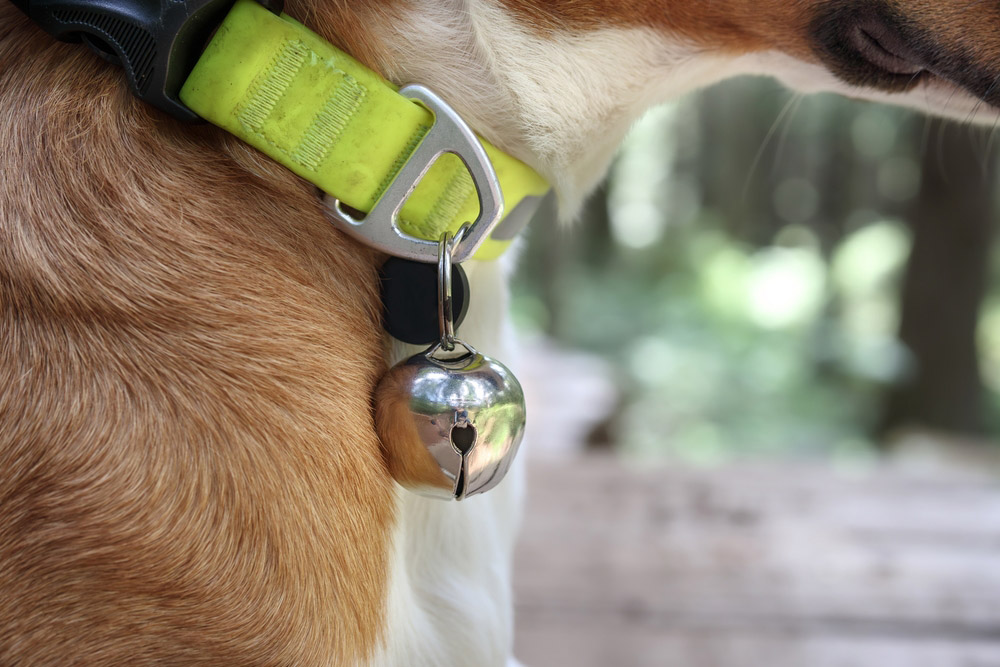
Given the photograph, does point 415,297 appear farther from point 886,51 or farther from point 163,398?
point 886,51

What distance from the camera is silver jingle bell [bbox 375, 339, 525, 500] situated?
57 cm

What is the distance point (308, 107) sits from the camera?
1.89 feet

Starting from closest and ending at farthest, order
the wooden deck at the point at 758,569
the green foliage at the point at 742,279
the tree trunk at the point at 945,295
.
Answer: the wooden deck at the point at 758,569, the tree trunk at the point at 945,295, the green foliage at the point at 742,279

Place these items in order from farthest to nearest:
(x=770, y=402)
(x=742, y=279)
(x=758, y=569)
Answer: (x=742, y=279) → (x=770, y=402) → (x=758, y=569)

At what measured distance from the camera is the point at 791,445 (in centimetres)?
508

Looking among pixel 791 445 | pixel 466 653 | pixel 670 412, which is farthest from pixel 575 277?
pixel 466 653

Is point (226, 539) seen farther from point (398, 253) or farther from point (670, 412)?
point (670, 412)

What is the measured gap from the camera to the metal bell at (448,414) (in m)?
0.57

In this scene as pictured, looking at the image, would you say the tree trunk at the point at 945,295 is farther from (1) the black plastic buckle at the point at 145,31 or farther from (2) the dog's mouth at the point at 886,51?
(1) the black plastic buckle at the point at 145,31

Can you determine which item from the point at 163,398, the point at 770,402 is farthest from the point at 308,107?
the point at 770,402

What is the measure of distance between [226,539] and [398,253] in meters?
0.23

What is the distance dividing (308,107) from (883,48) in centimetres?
48

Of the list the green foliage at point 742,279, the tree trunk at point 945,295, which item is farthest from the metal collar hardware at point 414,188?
the tree trunk at point 945,295

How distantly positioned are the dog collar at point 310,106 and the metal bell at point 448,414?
0.17 ft
